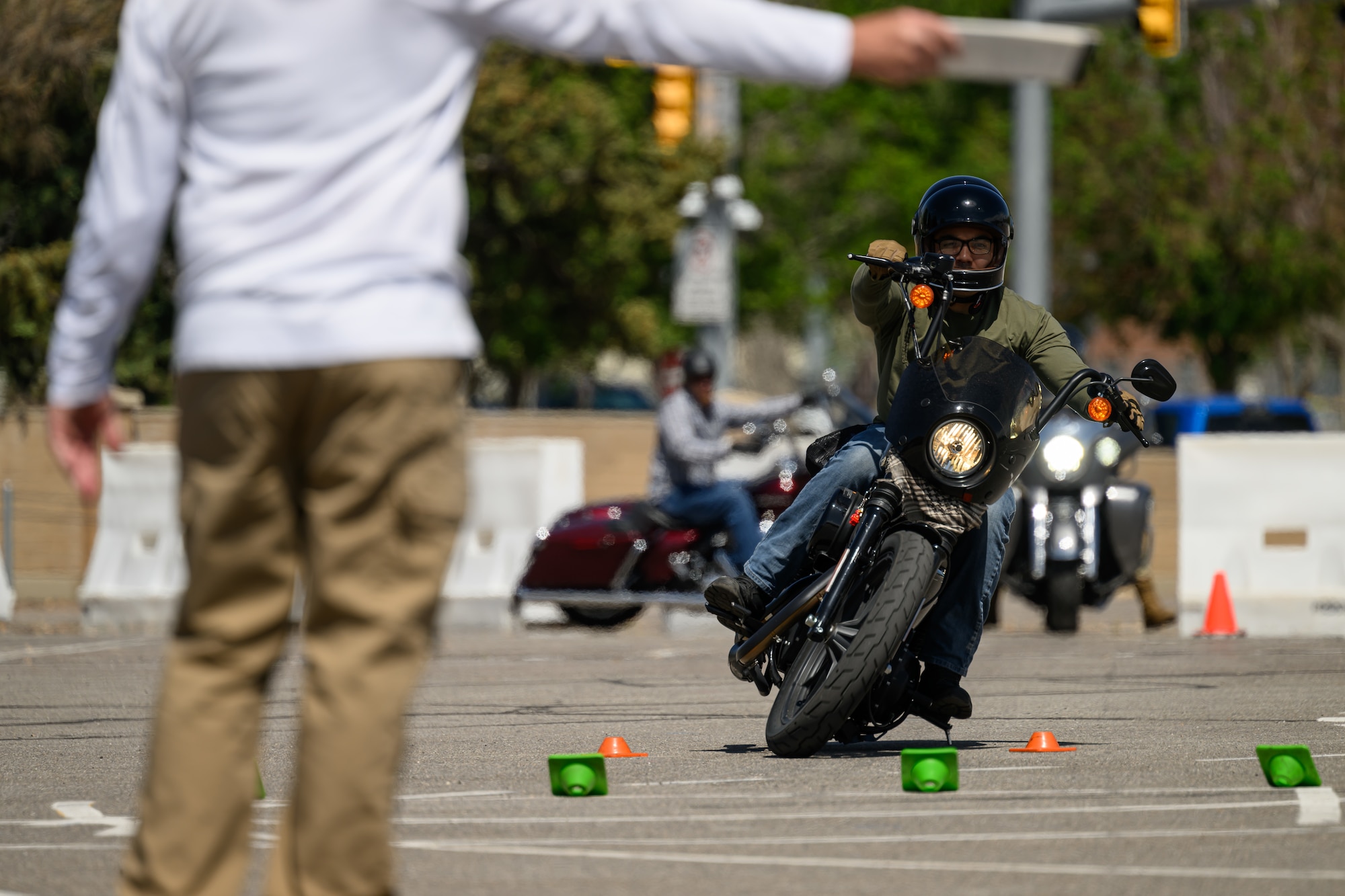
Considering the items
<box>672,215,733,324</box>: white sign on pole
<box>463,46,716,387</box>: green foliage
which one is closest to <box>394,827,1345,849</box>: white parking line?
<box>672,215,733,324</box>: white sign on pole

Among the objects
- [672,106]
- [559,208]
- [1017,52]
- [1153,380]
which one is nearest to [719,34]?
[1017,52]

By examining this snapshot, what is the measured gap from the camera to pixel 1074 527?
12.8 m

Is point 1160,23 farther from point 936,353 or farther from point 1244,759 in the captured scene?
point 1244,759

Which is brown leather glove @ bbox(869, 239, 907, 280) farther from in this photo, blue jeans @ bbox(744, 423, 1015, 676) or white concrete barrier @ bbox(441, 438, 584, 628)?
white concrete barrier @ bbox(441, 438, 584, 628)

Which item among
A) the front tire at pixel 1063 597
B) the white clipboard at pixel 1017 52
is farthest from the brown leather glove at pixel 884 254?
the front tire at pixel 1063 597

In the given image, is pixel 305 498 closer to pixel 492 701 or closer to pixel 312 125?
pixel 312 125

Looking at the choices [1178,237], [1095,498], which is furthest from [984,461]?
[1178,237]

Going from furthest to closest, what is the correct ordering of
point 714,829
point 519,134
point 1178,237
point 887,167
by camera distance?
point 887,167
point 1178,237
point 519,134
point 714,829

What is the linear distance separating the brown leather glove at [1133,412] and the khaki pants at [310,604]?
3602mm

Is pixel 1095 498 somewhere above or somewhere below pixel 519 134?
below

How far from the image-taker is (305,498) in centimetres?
367

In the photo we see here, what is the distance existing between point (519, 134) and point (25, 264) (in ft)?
32.2

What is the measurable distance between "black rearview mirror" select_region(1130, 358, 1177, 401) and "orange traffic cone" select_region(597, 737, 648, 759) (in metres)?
1.95

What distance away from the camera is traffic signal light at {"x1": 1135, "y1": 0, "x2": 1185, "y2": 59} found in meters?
16.4
